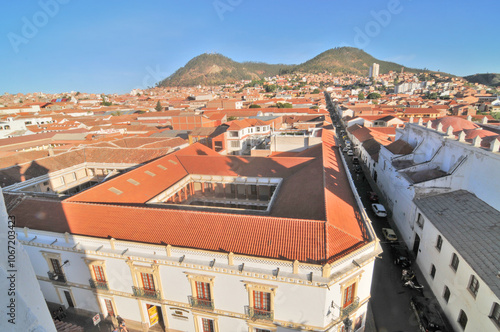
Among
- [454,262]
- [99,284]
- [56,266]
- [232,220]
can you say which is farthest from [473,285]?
[56,266]

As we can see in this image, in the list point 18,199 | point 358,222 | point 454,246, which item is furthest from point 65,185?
point 454,246

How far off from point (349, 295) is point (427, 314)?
271 inches

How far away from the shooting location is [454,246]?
17.9m

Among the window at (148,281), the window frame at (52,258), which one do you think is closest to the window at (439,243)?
the window at (148,281)

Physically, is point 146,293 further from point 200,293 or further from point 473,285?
point 473,285

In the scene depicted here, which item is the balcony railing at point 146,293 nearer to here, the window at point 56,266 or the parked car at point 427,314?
the window at point 56,266

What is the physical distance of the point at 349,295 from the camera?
15.9 m

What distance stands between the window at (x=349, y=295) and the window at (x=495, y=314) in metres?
7.27

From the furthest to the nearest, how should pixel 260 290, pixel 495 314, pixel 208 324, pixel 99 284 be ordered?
pixel 99 284
pixel 208 324
pixel 260 290
pixel 495 314

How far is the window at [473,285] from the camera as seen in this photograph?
1593 cm

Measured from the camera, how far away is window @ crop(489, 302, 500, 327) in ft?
46.3

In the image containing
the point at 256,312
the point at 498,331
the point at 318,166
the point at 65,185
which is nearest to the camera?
the point at 498,331

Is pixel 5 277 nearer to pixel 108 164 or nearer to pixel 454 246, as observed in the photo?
pixel 454 246

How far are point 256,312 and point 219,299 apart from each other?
7.93 feet
